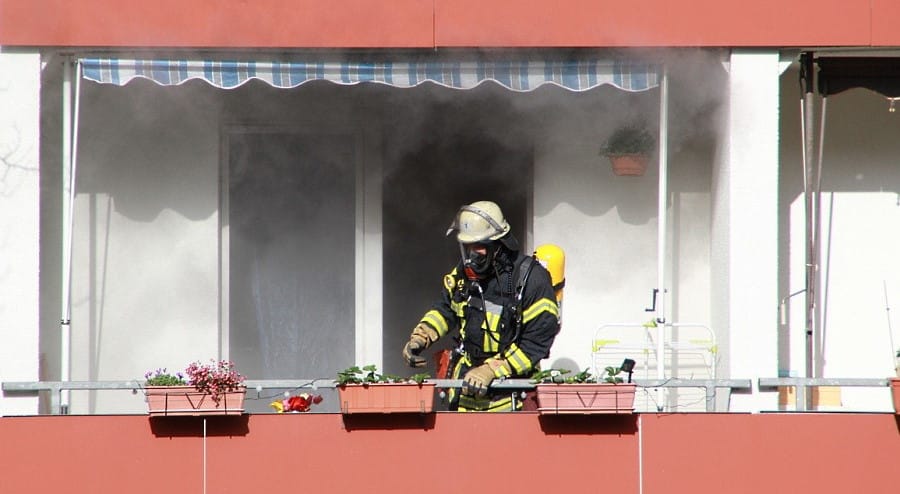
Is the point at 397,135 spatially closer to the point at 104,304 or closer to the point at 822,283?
the point at 104,304

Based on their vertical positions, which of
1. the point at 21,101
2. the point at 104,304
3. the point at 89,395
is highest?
the point at 21,101

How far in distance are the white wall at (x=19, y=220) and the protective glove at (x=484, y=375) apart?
2468 millimetres

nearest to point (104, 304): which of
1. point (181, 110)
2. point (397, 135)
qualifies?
point (181, 110)

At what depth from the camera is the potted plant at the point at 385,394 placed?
7711 mm

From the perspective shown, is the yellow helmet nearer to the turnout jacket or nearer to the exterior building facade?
the turnout jacket

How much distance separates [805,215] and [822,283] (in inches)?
19.2

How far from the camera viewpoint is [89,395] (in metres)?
9.73

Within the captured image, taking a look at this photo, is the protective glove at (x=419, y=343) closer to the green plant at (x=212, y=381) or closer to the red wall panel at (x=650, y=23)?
the green plant at (x=212, y=381)

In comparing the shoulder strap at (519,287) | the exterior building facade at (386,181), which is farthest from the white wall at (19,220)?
the shoulder strap at (519,287)

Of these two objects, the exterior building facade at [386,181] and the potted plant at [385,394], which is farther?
the exterior building facade at [386,181]

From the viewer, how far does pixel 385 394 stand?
772 centimetres

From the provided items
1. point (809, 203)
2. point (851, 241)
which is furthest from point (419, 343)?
point (851, 241)

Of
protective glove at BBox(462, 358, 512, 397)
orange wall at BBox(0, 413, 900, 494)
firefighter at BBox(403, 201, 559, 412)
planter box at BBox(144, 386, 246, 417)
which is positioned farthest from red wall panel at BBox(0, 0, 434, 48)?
orange wall at BBox(0, 413, 900, 494)

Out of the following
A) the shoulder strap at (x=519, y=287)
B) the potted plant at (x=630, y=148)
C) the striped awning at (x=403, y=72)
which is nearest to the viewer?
the shoulder strap at (x=519, y=287)
